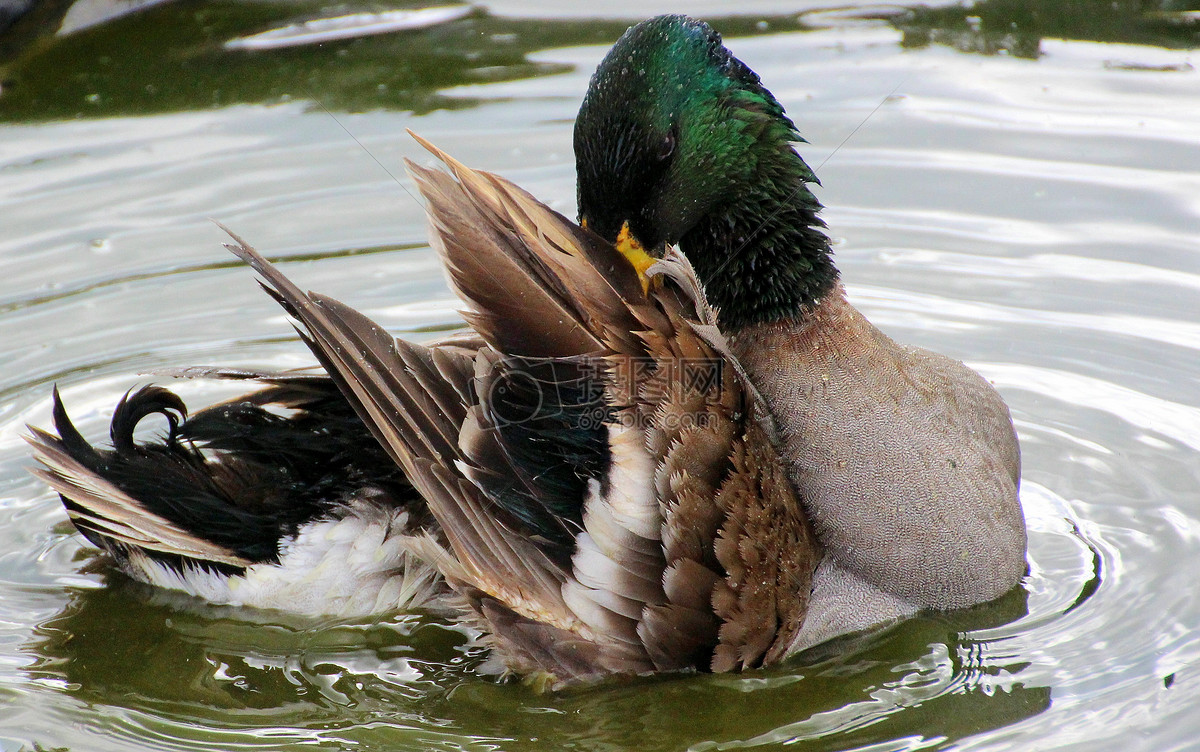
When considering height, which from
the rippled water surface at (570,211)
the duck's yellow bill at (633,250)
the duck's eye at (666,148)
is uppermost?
the duck's eye at (666,148)

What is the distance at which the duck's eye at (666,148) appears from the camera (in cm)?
382

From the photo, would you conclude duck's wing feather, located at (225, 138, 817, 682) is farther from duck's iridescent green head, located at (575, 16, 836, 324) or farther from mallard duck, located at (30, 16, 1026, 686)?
duck's iridescent green head, located at (575, 16, 836, 324)

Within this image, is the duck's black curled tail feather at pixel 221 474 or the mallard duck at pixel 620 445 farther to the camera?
the duck's black curled tail feather at pixel 221 474

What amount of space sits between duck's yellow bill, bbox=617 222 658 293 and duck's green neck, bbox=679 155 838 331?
0.30m

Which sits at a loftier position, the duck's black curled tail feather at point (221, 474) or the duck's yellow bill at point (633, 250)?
the duck's yellow bill at point (633, 250)

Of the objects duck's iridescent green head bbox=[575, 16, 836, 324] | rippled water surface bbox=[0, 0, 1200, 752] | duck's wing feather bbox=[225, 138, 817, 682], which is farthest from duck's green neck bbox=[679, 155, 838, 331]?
rippled water surface bbox=[0, 0, 1200, 752]

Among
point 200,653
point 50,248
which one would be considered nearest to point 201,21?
point 50,248

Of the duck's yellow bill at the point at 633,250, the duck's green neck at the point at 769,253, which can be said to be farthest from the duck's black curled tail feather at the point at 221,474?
the duck's green neck at the point at 769,253

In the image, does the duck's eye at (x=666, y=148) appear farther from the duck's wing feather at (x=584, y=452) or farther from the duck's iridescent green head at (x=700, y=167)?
the duck's wing feather at (x=584, y=452)

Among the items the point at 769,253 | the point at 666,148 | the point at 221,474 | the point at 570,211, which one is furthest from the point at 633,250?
the point at 570,211

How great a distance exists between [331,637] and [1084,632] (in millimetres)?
2291

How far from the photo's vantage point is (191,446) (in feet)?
12.6

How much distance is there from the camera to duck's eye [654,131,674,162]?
382cm

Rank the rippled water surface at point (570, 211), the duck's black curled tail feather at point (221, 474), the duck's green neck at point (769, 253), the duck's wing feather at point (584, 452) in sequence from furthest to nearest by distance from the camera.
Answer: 1. the duck's green neck at point (769, 253)
2. the duck's black curled tail feather at point (221, 474)
3. the rippled water surface at point (570, 211)
4. the duck's wing feather at point (584, 452)
